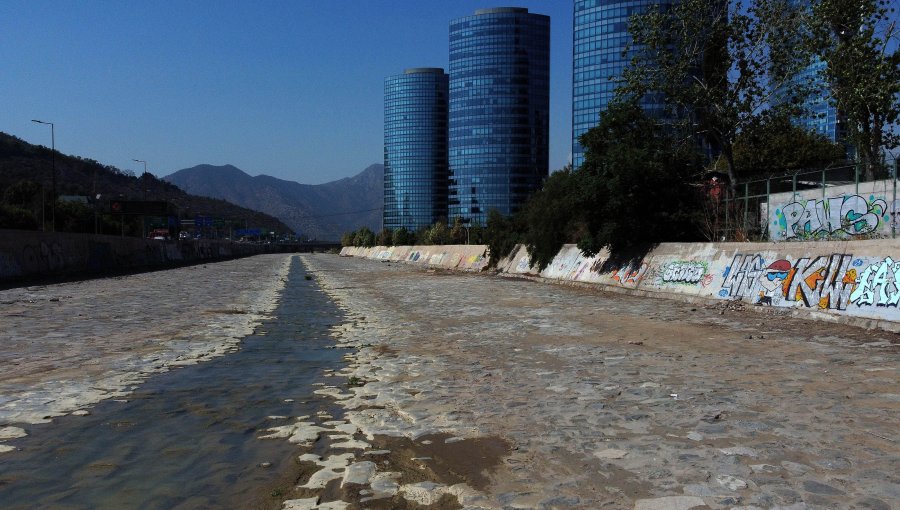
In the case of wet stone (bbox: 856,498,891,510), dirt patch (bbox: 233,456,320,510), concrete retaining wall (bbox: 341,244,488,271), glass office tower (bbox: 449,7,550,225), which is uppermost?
glass office tower (bbox: 449,7,550,225)

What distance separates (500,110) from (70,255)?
479ft

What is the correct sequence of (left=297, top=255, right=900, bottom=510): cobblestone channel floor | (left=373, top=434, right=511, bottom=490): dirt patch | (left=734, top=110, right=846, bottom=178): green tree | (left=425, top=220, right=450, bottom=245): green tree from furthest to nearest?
(left=425, top=220, right=450, bottom=245): green tree → (left=734, top=110, right=846, bottom=178): green tree → (left=373, top=434, right=511, bottom=490): dirt patch → (left=297, top=255, right=900, bottom=510): cobblestone channel floor

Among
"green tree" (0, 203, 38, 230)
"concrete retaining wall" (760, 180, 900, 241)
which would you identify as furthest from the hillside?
"concrete retaining wall" (760, 180, 900, 241)

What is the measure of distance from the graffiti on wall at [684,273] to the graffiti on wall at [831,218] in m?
4.47

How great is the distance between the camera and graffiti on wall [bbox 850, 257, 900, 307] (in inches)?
524

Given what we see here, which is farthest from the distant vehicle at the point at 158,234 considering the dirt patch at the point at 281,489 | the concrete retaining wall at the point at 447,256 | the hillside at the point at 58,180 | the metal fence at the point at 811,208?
the dirt patch at the point at 281,489

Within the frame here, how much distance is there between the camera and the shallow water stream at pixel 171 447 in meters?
4.40

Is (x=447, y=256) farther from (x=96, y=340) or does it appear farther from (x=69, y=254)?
(x=96, y=340)

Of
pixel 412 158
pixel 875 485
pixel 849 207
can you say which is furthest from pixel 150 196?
pixel 875 485

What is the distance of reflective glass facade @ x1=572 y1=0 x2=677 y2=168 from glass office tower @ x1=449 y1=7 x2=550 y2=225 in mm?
39935

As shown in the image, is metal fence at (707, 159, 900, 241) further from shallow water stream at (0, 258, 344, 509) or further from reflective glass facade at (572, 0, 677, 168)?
reflective glass facade at (572, 0, 677, 168)

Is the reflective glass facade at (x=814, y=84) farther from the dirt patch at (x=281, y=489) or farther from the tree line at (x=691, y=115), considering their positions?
the dirt patch at (x=281, y=489)

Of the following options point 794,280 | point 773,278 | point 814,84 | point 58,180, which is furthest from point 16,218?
point 794,280

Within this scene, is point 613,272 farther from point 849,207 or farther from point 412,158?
point 412,158
